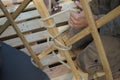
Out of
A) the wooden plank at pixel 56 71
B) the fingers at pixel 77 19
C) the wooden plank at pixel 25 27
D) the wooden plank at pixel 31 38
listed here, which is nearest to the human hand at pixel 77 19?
the fingers at pixel 77 19

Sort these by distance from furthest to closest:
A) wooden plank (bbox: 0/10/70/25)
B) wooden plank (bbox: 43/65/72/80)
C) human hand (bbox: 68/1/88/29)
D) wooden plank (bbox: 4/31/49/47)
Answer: wooden plank (bbox: 0/10/70/25), wooden plank (bbox: 4/31/49/47), wooden plank (bbox: 43/65/72/80), human hand (bbox: 68/1/88/29)

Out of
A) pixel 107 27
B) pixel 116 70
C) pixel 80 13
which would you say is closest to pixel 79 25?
pixel 80 13

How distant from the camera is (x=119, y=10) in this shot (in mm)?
858

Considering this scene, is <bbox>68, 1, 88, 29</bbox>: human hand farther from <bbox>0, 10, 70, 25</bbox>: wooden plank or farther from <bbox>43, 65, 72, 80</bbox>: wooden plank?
<bbox>0, 10, 70, 25</bbox>: wooden plank

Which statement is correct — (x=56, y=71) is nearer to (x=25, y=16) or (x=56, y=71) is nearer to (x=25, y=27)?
(x=25, y=27)

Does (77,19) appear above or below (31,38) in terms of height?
above

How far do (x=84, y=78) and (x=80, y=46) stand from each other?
9.8 inches

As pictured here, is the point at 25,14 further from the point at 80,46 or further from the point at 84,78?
the point at 84,78

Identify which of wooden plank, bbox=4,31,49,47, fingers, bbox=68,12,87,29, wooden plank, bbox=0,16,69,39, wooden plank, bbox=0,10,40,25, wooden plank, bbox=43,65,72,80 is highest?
fingers, bbox=68,12,87,29

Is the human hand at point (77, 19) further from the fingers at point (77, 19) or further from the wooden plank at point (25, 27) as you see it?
the wooden plank at point (25, 27)

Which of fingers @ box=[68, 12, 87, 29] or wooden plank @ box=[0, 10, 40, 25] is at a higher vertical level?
fingers @ box=[68, 12, 87, 29]

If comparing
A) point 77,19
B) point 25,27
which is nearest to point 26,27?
point 25,27

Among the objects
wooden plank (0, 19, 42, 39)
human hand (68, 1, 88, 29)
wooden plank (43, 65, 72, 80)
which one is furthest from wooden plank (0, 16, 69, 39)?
human hand (68, 1, 88, 29)

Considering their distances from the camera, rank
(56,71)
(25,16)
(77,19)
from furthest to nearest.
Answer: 1. (25,16)
2. (56,71)
3. (77,19)
